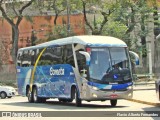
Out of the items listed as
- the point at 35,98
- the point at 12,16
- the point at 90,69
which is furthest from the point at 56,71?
the point at 12,16

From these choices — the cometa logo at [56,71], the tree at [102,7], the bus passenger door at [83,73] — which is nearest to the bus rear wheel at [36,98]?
the cometa logo at [56,71]

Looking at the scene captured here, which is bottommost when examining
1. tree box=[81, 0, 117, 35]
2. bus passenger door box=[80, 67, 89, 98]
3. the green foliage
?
bus passenger door box=[80, 67, 89, 98]

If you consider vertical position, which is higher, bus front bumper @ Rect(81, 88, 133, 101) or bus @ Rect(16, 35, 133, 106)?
bus @ Rect(16, 35, 133, 106)

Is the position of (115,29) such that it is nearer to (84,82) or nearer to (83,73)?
(83,73)

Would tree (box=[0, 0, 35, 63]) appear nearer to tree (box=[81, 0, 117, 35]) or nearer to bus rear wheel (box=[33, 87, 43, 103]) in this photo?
tree (box=[81, 0, 117, 35])

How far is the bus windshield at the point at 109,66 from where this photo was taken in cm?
2380

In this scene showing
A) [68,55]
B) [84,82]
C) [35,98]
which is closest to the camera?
[84,82]

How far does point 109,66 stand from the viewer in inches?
938

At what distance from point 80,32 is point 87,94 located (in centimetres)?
4353

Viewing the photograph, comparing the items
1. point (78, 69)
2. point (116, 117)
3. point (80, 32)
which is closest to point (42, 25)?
point (80, 32)

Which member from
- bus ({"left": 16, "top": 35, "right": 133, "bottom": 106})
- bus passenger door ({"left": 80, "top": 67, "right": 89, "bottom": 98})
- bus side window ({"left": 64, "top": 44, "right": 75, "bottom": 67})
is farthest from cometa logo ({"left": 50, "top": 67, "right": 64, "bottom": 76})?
bus passenger door ({"left": 80, "top": 67, "right": 89, "bottom": 98})

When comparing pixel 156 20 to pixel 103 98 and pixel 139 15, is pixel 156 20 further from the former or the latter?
pixel 103 98

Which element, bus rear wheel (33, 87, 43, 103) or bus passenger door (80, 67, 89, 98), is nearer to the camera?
bus passenger door (80, 67, 89, 98)

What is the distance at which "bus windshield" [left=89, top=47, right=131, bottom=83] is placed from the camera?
78.1 feet
